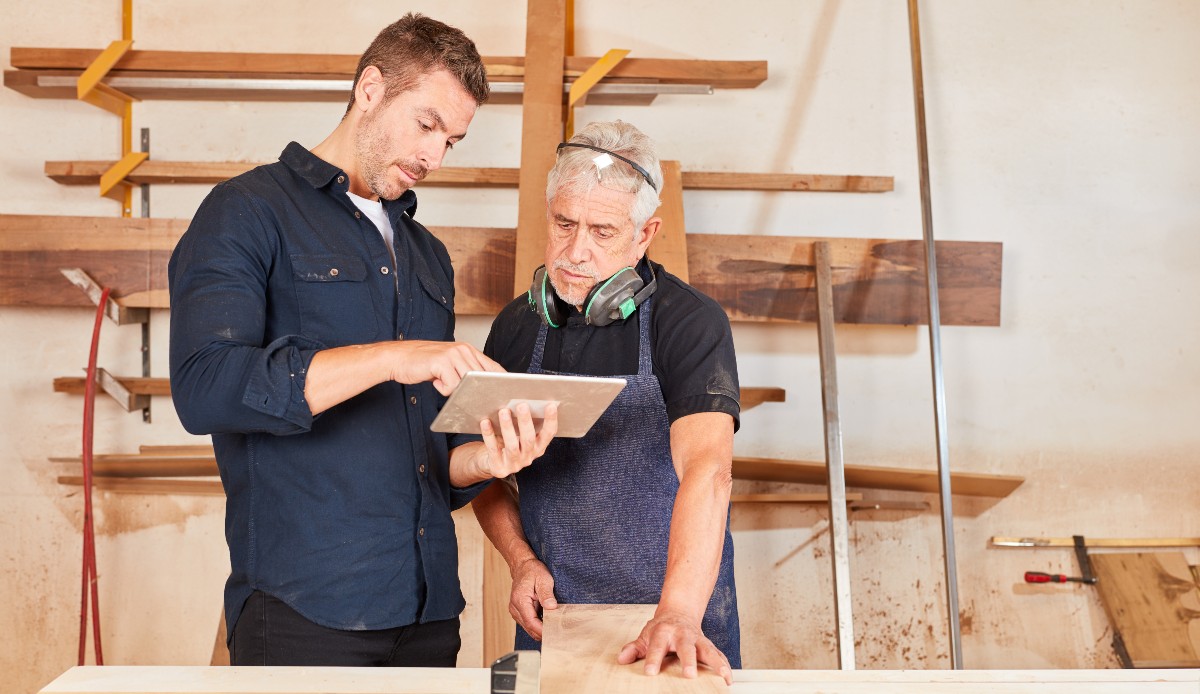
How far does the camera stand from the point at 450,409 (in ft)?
4.81

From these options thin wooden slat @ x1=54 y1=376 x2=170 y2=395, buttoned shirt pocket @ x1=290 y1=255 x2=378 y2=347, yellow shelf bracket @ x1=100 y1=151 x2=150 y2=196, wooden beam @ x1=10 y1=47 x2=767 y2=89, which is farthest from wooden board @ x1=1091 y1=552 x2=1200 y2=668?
yellow shelf bracket @ x1=100 y1=151 x2=150 y2=196

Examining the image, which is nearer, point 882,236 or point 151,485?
point 151,485

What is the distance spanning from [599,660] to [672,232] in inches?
77.7

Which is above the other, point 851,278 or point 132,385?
point 851,278

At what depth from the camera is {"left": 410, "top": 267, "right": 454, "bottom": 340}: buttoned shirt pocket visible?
6.14ft

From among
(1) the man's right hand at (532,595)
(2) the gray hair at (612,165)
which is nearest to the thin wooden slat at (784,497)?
(1) the man's right hand at (532,595)

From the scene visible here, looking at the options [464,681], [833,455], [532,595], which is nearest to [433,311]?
[532,595]

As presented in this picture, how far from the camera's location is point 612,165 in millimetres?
1919

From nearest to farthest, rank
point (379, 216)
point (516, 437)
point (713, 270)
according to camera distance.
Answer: point (516, 437)
point (379, 216)
point (713, 270)

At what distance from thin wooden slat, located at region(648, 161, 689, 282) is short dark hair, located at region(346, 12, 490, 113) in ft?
4.45

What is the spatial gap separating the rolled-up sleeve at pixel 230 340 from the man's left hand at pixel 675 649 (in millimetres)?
565

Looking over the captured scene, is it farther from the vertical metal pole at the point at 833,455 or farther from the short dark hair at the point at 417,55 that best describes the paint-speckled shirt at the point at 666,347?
the vertical metal pole at the point at 833,455

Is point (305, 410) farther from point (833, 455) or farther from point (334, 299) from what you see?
point (833, 455)

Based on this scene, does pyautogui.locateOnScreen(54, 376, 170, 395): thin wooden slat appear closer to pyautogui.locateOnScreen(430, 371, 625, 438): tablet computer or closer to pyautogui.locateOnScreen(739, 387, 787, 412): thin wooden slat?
pyautogui.locateOnScreen(739, 387, 787, 412): thin wooden slat
